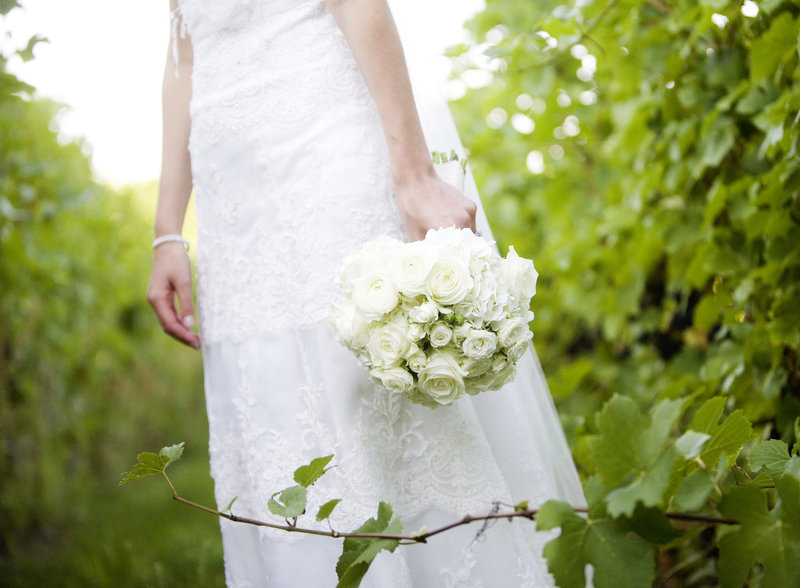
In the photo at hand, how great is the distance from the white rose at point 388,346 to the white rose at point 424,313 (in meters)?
0.03

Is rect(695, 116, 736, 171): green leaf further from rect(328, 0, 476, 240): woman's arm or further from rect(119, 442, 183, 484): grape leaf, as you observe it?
rect(119, 442, 183, 484): grape leaf

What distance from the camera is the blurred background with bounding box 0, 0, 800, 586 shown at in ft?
5.66

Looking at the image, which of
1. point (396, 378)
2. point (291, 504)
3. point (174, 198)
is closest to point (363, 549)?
point (291, 504)

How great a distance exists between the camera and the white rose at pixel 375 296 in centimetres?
106

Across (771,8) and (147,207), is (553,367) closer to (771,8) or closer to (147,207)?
(771,8)

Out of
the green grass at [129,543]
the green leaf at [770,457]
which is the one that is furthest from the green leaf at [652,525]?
the green grass at [129,543]

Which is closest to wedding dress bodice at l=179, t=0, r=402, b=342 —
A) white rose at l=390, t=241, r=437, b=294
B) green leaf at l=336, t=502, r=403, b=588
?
white rose at l=390, t=241, r=437, b=294

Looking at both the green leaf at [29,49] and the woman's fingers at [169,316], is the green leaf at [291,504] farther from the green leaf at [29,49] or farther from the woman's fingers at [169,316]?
the green leaf at [29,49]

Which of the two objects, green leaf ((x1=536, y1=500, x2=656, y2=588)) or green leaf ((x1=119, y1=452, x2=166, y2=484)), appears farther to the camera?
green leaf ((x1=119, y1=452, x2=166, y2=484))

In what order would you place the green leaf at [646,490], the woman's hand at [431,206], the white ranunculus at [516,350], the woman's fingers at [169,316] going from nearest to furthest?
the green leaf at [646,490], the white ranunculus at [516,350], the woman's hand at [431,206], the woman's fingers at [169,316]

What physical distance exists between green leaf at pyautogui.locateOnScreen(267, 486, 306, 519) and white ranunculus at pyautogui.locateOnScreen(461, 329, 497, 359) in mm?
326

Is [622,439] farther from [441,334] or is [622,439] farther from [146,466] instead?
[146,466]

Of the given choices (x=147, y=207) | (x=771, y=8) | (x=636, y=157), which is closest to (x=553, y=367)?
(x=636, y=157)

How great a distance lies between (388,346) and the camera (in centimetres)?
108
